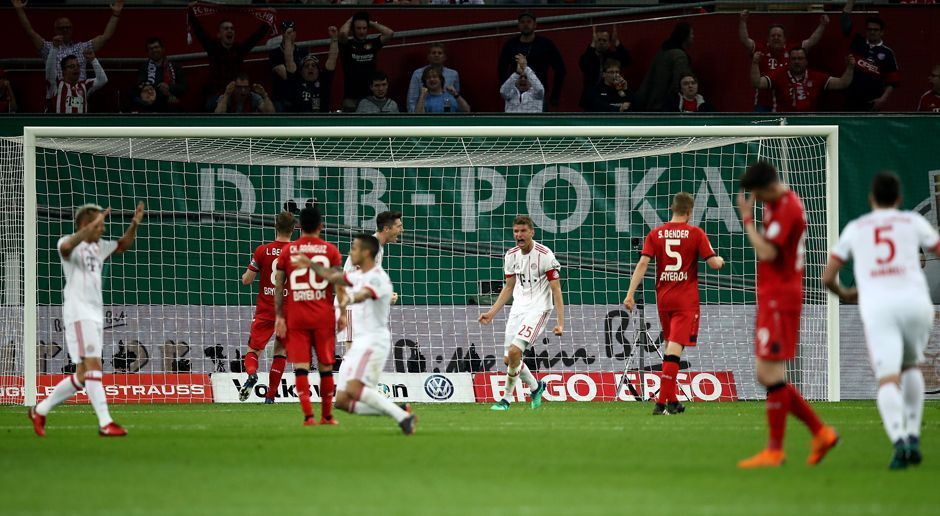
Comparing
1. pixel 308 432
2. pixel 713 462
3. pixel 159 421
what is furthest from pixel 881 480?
pixel 159 421

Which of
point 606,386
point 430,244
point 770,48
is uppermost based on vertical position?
point 770,48

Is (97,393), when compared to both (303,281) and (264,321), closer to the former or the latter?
(303,281)

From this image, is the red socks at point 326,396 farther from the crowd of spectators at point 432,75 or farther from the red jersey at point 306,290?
the crowd of spectators at point 432,75

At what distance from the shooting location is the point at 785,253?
883cm

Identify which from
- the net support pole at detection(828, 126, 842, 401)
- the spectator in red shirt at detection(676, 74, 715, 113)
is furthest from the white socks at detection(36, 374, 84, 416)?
the spectator in red shirt at detection(676, 74, 715, 113)

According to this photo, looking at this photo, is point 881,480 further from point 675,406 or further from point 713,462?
point 675,406

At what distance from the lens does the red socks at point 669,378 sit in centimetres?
1389

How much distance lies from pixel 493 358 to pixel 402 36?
532cm

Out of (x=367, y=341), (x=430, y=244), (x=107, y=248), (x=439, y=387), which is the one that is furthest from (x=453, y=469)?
(x=430, y=244)

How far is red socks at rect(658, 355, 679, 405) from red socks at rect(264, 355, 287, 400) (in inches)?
195

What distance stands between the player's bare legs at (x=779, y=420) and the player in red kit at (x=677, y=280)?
495 cm

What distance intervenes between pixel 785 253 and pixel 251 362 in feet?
29.8

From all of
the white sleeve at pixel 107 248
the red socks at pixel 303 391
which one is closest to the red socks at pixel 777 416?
the red socks at pixel 303 391

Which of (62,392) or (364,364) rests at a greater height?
(364,364)
